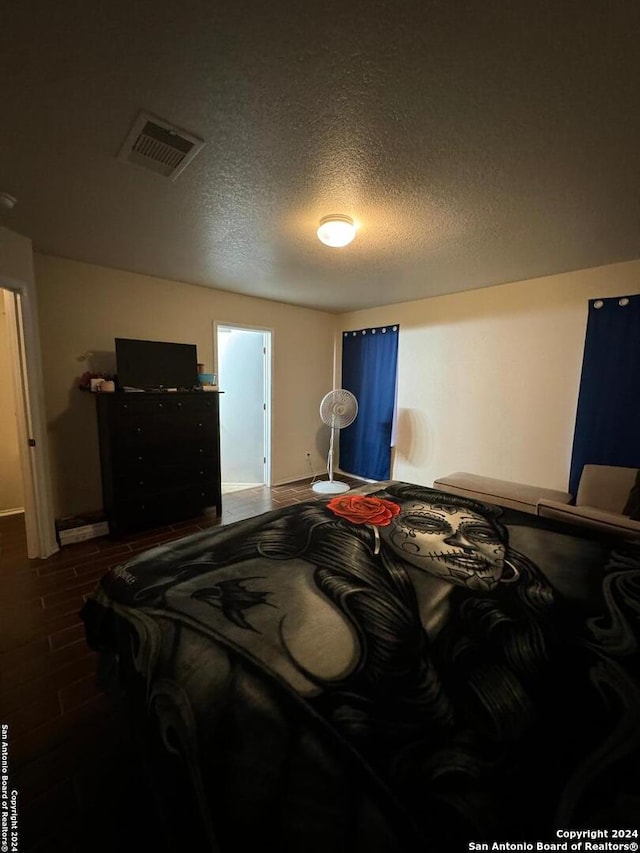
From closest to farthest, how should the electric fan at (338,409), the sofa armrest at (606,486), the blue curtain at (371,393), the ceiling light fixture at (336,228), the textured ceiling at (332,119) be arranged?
the textured ceiling at (332,119) → the ceiling light fixture at (336,228) → the sofa armrest at (606,486) → the electric fan at (338,409) → the blue curtain at (371,393)

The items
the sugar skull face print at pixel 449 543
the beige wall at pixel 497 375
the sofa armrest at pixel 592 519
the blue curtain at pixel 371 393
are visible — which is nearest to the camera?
the sugar skull face print at pixel 449 543

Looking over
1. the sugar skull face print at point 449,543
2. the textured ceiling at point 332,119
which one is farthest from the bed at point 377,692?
the textured ceiling at point 332,119

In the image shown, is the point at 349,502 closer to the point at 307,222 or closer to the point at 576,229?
the point at 307,222

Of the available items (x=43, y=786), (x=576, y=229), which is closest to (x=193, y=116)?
(x=576, y=229)

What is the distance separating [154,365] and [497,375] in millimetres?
3469

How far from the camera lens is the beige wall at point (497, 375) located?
299 centimetres

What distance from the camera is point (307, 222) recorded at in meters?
2.10

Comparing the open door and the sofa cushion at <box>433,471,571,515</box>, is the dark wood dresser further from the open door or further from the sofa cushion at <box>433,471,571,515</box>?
the sofa cushion at <box>433,471,571,515</box>

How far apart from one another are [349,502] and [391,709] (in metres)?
1.28

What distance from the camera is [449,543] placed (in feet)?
5.00

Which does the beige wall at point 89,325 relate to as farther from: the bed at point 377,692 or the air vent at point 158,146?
the bed at point 377,692

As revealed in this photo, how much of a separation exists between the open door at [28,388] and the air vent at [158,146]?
1478 millimetres

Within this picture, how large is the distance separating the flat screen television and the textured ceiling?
882 millimetres

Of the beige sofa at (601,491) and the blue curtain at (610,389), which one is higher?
the blue curtain at (610,389)
